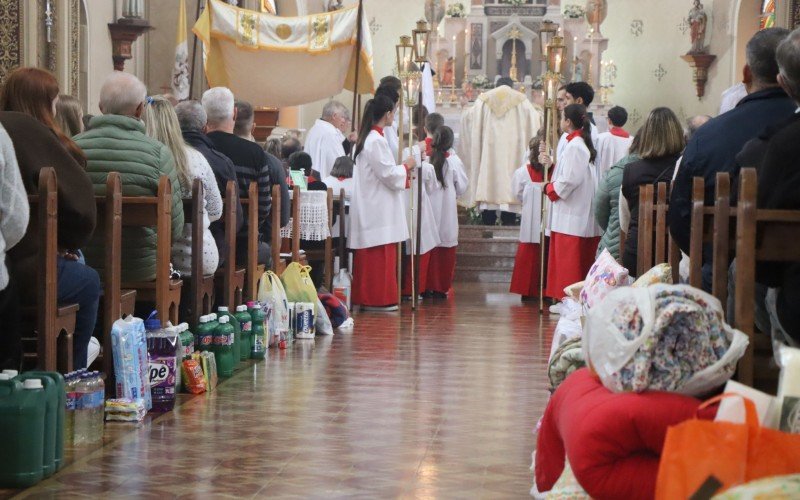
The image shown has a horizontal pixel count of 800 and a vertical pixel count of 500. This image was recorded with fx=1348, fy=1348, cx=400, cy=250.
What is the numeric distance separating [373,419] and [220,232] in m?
2.30

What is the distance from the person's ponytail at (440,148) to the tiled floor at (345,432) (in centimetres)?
405

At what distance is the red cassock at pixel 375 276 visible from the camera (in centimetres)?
1099

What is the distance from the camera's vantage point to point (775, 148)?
392 centimetres

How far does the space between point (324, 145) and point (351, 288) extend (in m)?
1.91

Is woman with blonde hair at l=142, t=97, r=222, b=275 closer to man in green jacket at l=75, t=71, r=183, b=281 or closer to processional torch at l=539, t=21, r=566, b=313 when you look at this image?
man in green jacket at l=75, t=71, r=183, b=281

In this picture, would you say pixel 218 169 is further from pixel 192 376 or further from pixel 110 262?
pixel 110 262

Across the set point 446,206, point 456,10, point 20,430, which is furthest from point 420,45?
point 456,10

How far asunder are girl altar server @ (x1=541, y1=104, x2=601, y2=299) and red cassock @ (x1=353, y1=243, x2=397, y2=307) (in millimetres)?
1301

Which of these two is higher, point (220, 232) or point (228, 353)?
point (220, 232)

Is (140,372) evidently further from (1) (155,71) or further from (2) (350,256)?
(1) (155,71)

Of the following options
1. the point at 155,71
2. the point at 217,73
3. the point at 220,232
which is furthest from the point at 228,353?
the point at 155,71

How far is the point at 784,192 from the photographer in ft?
12.9

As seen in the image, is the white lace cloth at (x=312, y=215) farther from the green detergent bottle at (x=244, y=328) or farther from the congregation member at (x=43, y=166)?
the congregation member at (x=43, y=166)

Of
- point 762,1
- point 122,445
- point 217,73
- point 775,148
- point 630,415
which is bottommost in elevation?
point 122,445
